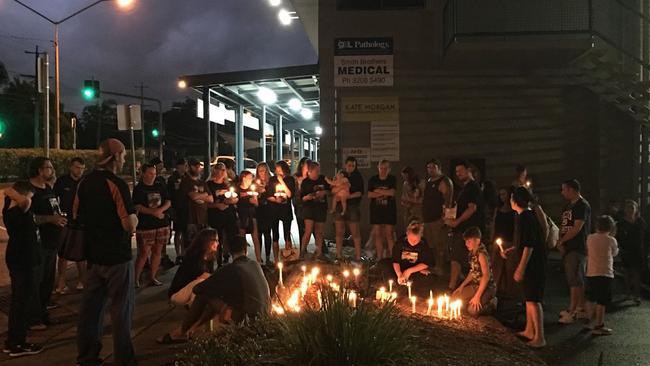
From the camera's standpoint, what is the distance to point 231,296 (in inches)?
218

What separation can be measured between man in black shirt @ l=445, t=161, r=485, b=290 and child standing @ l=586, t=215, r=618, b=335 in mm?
1779

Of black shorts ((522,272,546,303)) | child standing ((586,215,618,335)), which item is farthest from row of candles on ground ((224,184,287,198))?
child standing ((586,215,618,335))

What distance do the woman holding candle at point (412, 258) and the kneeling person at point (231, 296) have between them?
251 centimetres

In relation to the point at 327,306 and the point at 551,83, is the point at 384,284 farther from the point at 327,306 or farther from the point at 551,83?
the point at 551,83

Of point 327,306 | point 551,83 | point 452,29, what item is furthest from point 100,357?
point 551,83

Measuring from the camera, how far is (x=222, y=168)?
10203 millimetres

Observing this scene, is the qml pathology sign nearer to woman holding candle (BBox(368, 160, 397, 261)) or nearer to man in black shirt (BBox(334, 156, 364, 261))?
man in black shirt (BBox(334, 156, 364, 261))

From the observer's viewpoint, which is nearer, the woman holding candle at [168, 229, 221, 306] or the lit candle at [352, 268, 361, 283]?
the woman holding candle at [168, 229, 221, 306]

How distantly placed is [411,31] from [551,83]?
11.0ft

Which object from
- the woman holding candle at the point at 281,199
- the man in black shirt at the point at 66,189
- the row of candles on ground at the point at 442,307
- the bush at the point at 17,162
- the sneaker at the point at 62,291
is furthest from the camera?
the bush at the point at 17,162

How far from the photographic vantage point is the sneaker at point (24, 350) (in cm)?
Answer: 576

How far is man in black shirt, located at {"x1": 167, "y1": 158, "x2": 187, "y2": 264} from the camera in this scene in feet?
33.1

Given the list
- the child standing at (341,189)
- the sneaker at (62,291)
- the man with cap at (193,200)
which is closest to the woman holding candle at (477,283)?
the child standing at (341,189)

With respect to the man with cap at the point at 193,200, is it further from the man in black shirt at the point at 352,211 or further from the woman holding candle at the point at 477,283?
the woman holding candle at the point at 477,283
